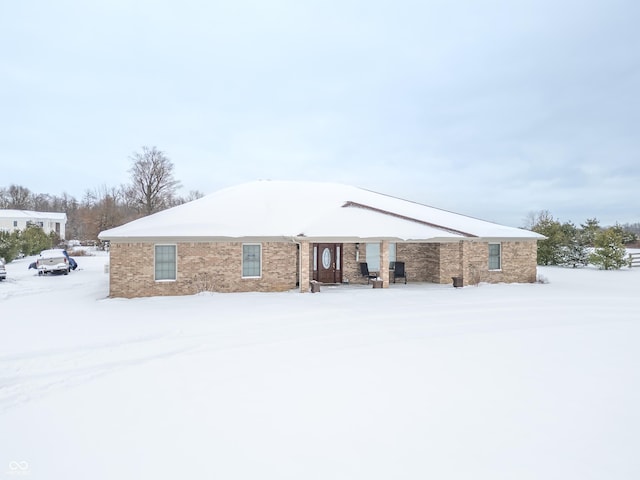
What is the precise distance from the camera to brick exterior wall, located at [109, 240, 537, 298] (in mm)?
14203

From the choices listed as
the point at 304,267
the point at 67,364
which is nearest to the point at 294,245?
the point at 304,267

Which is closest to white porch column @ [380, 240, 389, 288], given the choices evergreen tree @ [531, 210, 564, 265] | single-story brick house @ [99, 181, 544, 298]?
single-story brick house @ [99, 181, 544, 298]

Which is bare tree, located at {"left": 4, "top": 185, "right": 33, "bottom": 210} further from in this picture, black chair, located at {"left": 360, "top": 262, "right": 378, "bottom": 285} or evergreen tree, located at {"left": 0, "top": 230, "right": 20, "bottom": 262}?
black chair, located at {"left": 360, "top": 262, "right": 378, "bottom": 285}

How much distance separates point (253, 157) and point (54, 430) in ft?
183

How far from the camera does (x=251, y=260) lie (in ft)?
50.8

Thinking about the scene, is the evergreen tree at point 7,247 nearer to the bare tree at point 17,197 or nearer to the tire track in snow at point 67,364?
the tire track in snow at point 67,364

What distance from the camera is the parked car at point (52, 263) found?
814 inches

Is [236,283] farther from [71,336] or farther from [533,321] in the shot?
[533,321]

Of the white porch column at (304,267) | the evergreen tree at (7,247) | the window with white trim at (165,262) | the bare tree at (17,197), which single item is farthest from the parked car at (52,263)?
the bare tree at (17,197)

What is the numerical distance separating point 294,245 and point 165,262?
5.39 m

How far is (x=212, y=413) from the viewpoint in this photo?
4781mm

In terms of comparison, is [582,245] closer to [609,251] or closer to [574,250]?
[574,250]

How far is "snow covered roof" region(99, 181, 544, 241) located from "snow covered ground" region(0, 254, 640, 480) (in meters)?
4.76

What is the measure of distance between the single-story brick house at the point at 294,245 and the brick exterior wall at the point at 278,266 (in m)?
0.04
